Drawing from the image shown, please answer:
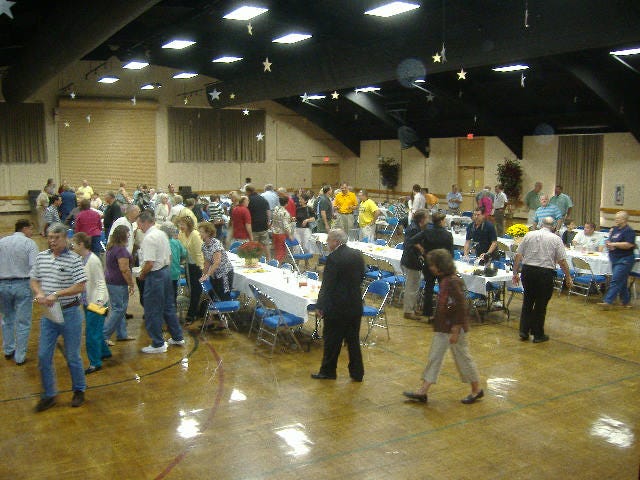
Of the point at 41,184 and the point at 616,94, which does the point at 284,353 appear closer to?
the point at 616,94

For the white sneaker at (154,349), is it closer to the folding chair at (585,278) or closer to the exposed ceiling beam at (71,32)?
the exposed ceiling beam at (71,32)

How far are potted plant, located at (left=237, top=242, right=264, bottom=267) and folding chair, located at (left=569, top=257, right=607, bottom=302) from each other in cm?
479

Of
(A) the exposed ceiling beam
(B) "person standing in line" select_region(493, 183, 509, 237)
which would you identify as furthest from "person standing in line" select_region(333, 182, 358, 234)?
(A) the exposed ceiling beam

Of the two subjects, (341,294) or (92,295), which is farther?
(92,295)

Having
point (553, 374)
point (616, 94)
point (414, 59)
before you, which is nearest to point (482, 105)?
point (616, 94)

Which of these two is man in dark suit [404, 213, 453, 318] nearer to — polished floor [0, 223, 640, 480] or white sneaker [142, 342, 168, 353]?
polished floor [0, 223, 640, 480]

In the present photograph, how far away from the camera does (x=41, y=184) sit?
2142 centimetres

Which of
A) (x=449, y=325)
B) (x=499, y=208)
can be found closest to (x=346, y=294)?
(x=449, y=325)

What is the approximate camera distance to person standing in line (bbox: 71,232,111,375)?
6.18m

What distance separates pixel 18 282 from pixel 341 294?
10.8 ft

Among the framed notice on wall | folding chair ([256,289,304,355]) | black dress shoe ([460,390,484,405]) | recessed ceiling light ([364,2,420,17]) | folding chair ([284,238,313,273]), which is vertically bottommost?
black dress shoe ([460,390,484,405])

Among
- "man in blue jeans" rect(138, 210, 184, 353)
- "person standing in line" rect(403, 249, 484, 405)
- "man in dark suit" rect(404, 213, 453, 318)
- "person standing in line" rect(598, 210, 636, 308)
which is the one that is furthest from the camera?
"person standing in line" rect(598, 210, 636, 308)

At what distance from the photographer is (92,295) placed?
6262 mm

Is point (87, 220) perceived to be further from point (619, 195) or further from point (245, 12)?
point (619, 195)
